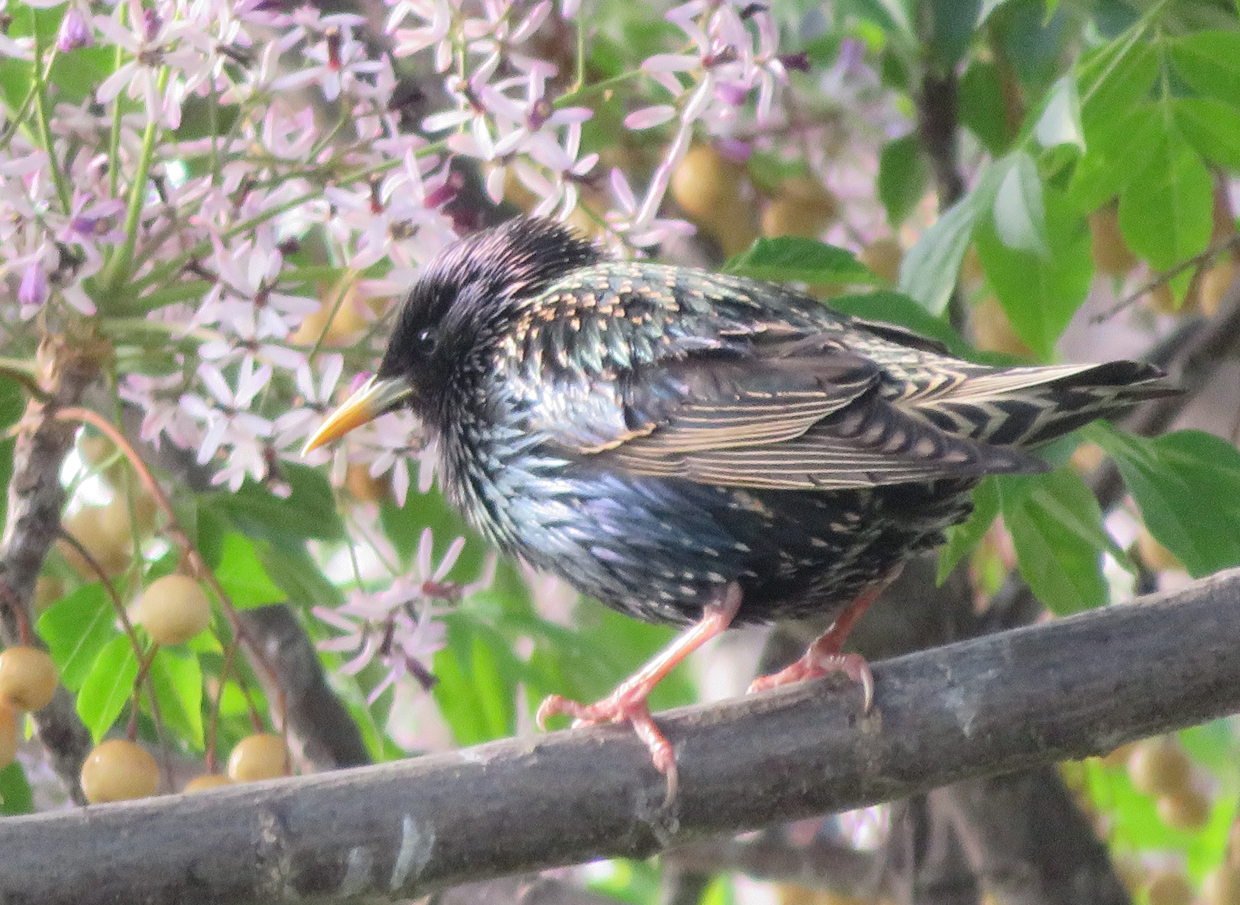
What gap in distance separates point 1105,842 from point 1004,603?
1.77 feet

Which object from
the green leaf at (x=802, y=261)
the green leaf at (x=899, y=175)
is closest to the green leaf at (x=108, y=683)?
the green leaf at (x=802, y=261)

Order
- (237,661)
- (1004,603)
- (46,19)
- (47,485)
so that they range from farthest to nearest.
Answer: (1004,603) < (237,661) < (46,19) < (47,485)

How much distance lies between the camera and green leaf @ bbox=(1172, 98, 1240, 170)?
242 centimetres

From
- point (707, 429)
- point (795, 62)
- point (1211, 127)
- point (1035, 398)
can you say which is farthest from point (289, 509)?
point (1211, 127)

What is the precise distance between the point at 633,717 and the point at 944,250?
0.83 metres

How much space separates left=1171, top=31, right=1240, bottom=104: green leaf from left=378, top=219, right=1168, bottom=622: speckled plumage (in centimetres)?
58

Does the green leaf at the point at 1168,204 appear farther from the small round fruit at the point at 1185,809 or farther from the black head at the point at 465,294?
the small round fruit at the point at 1185,809

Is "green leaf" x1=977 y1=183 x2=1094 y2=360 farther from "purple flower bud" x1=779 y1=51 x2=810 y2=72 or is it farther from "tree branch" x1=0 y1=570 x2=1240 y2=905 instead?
"tree branch" x1=0 y1=570 x2=1240 y2=905

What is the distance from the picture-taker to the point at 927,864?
3.40 meters

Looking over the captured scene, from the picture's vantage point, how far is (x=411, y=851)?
176 centimetres

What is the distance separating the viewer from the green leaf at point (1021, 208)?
2117 mm

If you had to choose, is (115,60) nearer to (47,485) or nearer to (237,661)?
(47,485)

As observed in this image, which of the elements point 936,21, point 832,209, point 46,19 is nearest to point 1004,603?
point 832,209

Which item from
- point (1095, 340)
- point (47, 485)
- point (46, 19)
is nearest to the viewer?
point (47, 485)
